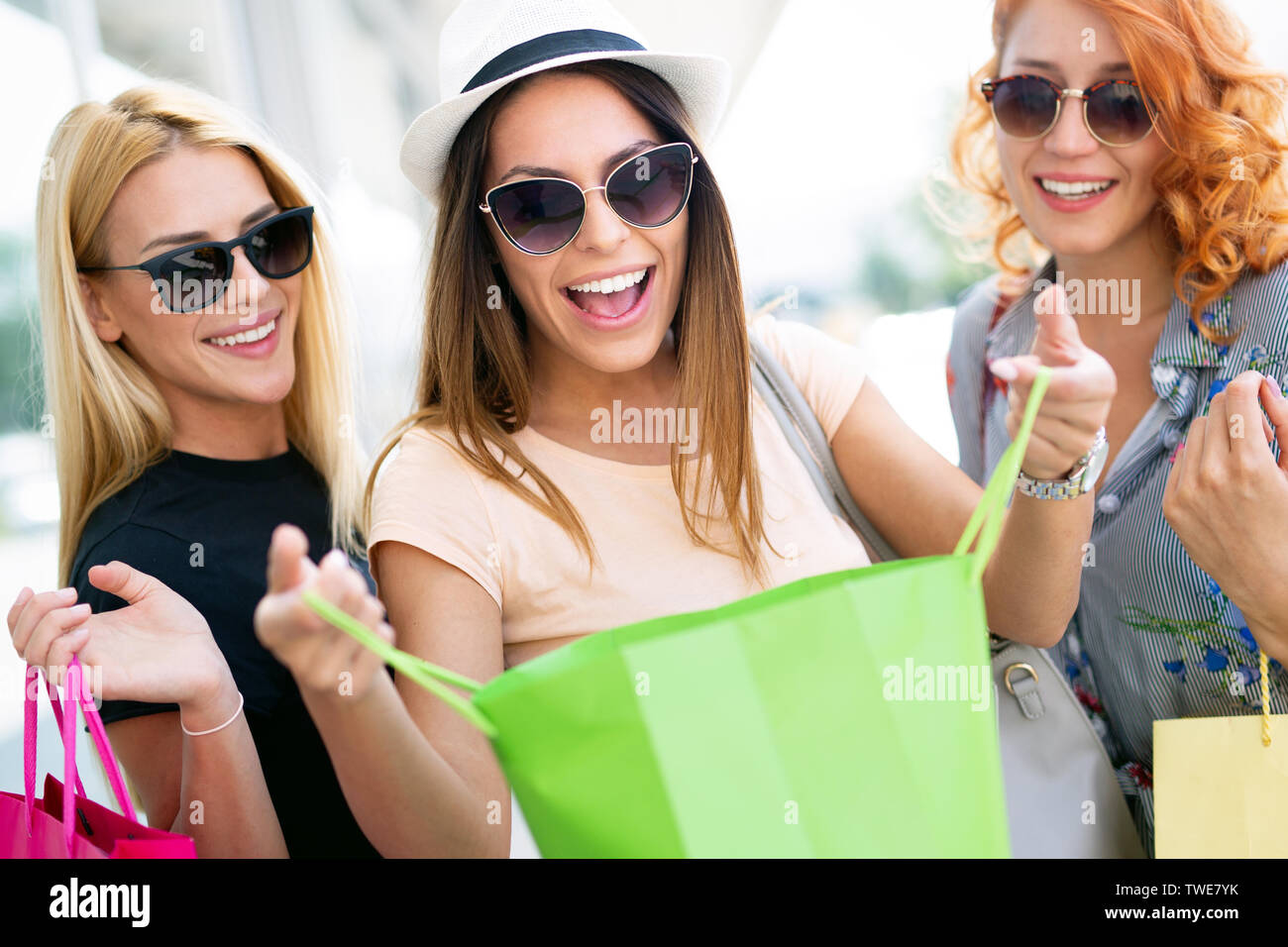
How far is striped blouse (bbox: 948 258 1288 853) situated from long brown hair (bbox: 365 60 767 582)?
0.59 meters

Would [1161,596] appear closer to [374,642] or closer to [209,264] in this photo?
[374,642]

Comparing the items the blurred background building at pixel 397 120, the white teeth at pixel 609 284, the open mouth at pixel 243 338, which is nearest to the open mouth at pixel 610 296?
the white teeth at pixel 609 284

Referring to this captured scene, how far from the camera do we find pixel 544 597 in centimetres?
146

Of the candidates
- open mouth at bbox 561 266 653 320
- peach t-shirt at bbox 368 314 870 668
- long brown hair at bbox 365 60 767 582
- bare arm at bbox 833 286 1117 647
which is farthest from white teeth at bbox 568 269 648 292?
bare arm at bbox 833 286 1117 647

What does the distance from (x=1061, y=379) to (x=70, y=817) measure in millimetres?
1185

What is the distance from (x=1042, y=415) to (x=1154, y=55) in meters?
0.91

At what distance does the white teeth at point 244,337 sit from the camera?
5.40 feet

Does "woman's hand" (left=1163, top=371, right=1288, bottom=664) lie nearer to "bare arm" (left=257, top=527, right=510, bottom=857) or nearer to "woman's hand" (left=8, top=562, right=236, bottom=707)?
"bare arm" (left=257, top=527, right=510, bottom=857)

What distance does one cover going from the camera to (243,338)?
1.66 meters

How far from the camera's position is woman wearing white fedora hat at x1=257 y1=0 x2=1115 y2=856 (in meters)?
1.39

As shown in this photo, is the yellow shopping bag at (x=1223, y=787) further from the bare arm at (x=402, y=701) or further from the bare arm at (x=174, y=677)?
the bare arm at (x=174, y=677)

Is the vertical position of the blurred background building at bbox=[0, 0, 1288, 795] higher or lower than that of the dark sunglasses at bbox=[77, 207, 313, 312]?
higher

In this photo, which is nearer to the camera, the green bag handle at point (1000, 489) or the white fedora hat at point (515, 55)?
the green bag handle at point (1000, 489)

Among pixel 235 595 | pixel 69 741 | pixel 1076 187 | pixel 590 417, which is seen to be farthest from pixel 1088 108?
pixel 69 741
